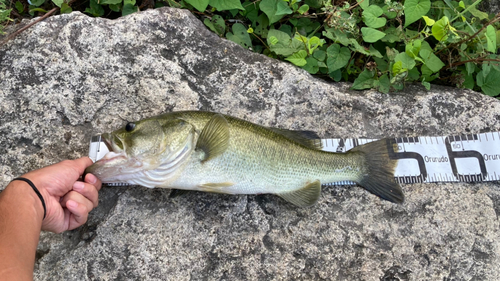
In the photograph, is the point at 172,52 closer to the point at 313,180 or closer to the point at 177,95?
the point at 177,95

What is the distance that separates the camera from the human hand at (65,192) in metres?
2.52

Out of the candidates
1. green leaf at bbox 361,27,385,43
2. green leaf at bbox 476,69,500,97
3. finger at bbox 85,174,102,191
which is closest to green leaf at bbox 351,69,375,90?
green leaf at bbox 361,27,385,43

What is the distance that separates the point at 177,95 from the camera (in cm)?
327

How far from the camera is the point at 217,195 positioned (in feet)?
9.86

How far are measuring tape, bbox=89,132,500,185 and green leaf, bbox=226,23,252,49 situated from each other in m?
1.48

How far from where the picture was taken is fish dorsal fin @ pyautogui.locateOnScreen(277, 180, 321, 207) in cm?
289

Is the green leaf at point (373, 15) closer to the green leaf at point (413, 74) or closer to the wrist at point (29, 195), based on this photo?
the green leaf at point (413, 74)

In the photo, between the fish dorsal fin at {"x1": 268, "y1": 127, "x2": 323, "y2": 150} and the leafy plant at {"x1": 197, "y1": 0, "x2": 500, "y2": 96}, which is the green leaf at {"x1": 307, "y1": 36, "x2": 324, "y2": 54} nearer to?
the leafy plant at {"x1": 197, "y1": 0, "x2": 500, "y2": 96}

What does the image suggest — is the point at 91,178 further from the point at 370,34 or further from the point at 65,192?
the point at 370,34

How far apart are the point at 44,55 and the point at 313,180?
107 inches

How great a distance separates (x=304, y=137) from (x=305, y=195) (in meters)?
0.51

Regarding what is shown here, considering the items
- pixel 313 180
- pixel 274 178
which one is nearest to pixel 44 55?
pixel 274 178

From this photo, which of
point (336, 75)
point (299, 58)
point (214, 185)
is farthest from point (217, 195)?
point (336, 75)

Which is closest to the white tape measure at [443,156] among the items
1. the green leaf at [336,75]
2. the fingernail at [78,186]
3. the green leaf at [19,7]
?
the green leaf at [336,75]
